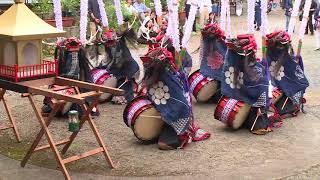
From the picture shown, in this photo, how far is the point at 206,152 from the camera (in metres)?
5.30

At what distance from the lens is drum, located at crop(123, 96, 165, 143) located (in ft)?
17.7

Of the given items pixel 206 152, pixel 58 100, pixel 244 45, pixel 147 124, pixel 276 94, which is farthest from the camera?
pixel 276 94

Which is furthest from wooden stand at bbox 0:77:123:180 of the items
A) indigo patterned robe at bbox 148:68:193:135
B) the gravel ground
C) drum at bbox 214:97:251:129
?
drum at bbox 214:97:251:129

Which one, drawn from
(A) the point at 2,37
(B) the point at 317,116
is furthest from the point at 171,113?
(B) the point at 317,116

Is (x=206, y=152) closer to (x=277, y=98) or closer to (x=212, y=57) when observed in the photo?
(x=277, y=98)

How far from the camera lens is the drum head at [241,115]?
232 inches

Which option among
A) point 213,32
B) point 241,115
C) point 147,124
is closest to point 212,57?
point 213,32

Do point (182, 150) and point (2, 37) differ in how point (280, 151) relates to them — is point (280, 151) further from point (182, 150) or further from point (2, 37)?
point (2, 37)

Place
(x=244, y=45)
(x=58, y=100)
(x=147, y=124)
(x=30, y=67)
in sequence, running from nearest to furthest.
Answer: (x=58, y=100) < (x=30, y=67) < (x=147, y=124) < (x=244, y=45)

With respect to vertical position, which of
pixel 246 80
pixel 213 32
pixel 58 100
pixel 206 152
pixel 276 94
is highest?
pixel 213 32

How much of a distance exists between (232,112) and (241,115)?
0.12 metres

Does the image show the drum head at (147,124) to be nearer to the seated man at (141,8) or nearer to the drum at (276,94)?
the drum at (276,94)

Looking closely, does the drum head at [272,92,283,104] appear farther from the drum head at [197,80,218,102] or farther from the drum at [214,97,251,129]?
the drum head at [197,80,218,102]

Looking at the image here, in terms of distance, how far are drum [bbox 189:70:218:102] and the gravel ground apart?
0.48 metres
